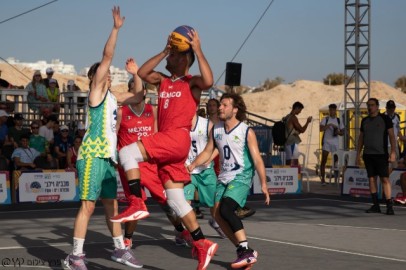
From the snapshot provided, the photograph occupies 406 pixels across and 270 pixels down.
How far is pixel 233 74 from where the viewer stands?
83.8ft

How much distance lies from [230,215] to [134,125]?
→ 2054mm

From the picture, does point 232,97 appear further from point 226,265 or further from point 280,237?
point 280,237

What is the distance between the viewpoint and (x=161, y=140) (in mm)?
8320

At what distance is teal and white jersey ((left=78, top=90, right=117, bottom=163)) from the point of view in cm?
905

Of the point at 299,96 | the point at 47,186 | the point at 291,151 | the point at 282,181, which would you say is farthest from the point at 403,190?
the point at 299,96

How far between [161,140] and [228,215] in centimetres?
135

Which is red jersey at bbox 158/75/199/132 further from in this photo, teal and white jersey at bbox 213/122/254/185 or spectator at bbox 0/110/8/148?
spectator at bbox 0/110/8/148

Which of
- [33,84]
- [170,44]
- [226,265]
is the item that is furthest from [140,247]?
[33,84]

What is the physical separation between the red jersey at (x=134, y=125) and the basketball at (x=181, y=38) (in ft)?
8.11

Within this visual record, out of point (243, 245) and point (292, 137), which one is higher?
point (292, 137)

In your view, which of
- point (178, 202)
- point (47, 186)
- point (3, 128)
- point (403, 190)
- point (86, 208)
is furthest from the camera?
point (3, 128)

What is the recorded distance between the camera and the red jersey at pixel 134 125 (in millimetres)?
10688

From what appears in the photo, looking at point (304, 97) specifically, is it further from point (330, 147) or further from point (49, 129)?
point (49, 129)

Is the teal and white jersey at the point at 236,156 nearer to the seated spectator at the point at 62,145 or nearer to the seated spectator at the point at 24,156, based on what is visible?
the seated spectator at the point at 24,156
